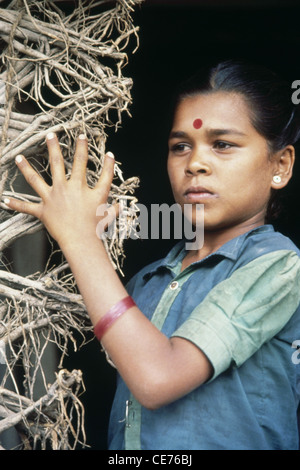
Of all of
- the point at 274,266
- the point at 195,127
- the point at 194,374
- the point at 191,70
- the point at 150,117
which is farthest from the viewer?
the point at 150,117

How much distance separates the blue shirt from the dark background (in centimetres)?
76

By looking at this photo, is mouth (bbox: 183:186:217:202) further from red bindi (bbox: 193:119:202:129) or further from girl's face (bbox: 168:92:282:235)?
red bindi (bbox: 193:119:202:129)

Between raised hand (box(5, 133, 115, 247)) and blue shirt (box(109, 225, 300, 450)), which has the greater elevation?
raised hand (box(5, 133, 115, 247))

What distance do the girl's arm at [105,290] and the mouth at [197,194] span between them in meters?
0.22

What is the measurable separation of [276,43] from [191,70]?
273 mm

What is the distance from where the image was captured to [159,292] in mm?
1296

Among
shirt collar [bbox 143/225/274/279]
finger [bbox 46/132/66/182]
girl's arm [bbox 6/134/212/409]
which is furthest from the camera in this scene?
shirt collar [bbox 143/225/274/279]

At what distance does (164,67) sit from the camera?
72.4 inches

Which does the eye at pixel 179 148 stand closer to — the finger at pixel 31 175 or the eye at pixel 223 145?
the eye at pixel 223 145

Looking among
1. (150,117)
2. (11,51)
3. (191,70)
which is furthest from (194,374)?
(150,117)

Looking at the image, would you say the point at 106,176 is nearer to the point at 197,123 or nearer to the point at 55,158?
the point at 55,158

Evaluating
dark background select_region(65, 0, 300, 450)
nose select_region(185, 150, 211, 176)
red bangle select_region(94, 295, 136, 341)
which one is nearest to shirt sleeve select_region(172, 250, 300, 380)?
red bangle select_region(94, 295, 136, 341)

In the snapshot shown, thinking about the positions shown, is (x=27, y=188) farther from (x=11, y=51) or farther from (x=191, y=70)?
(x=191, y=70)

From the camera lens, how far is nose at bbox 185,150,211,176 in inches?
47.8
